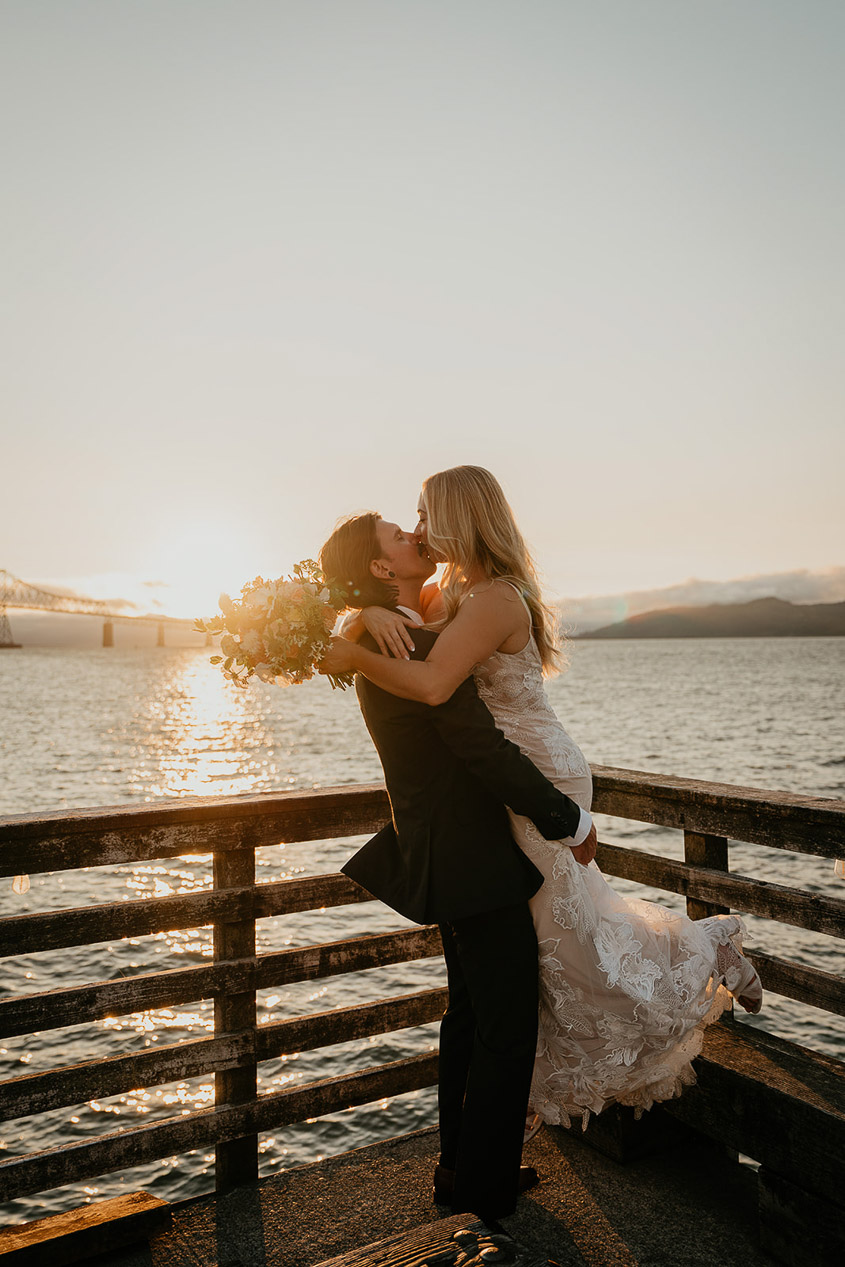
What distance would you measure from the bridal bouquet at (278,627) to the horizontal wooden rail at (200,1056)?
1285mm

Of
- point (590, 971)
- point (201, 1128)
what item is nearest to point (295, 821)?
point (201, 1128)

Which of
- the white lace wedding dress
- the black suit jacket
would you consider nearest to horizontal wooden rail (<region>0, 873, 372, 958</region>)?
the black suit jacket

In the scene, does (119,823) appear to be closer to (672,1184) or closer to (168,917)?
(168,917)

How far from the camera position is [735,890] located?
10.4 ft

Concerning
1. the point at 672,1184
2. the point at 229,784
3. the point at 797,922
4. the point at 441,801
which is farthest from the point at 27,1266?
the point at 229,784

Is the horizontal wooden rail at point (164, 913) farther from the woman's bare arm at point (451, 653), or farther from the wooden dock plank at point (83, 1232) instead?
the woman's bare arm at point (451, 653)

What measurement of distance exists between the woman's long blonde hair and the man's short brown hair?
188mm

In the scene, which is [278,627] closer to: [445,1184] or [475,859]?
[475,859]

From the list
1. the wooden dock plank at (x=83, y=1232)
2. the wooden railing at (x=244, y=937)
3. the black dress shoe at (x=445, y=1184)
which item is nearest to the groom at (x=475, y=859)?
the black dress shoe at (x=445, y=1184)

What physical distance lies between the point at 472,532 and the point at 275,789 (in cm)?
1567

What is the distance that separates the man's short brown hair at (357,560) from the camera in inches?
111

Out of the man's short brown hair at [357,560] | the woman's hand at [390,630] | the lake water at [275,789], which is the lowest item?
the lake water at [275,789]

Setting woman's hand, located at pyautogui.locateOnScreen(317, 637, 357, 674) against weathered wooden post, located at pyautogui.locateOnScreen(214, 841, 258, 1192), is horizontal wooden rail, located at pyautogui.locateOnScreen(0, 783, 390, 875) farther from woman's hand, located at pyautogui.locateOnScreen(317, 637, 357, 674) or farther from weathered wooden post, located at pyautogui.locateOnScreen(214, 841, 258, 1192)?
woman's hand, located at pyautogui.locateOnScreen(317, 637, 357, 674)

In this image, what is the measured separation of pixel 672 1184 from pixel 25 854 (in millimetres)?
2442
